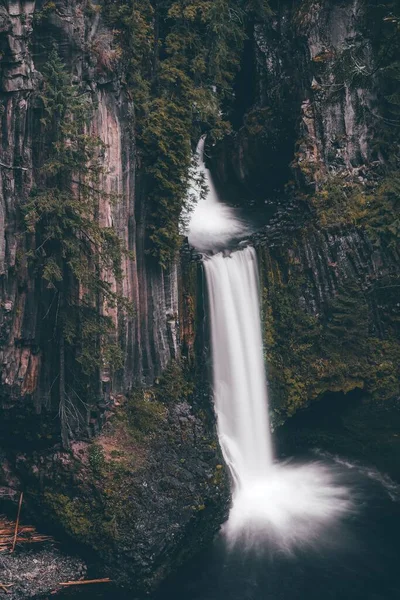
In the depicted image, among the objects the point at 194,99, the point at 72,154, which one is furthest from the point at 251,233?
the point at 72,154

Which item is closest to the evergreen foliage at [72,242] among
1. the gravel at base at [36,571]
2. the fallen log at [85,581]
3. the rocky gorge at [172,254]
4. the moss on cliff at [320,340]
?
the rocky gorge at [172,254]

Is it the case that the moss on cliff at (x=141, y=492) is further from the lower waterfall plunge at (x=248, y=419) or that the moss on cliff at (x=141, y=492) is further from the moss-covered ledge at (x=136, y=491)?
the lower waterfall plunge at (x=248, y=419)

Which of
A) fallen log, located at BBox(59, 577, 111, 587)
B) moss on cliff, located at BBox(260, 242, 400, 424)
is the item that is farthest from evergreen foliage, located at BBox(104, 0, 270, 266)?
fallen log, located at BBox(59, 577, 111, 587)

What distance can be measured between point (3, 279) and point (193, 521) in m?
9.54

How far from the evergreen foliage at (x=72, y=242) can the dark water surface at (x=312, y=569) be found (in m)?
5.94

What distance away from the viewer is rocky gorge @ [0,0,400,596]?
19.4 m

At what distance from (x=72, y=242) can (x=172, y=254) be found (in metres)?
5.35

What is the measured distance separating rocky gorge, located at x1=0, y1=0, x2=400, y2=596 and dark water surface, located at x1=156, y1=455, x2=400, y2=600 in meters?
0.90

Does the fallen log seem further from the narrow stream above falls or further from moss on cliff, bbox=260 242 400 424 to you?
moss on cliff, bbox=260 242 400 424

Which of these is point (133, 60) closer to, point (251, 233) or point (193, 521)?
point (251, 233)

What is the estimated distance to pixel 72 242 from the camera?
19.1 m

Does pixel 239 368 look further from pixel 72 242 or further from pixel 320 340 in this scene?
pixel 72 242

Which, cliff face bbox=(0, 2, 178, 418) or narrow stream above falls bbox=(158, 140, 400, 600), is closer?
cliff face bbox=(0, 2, 178, 418)

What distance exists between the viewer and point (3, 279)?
749 inches
